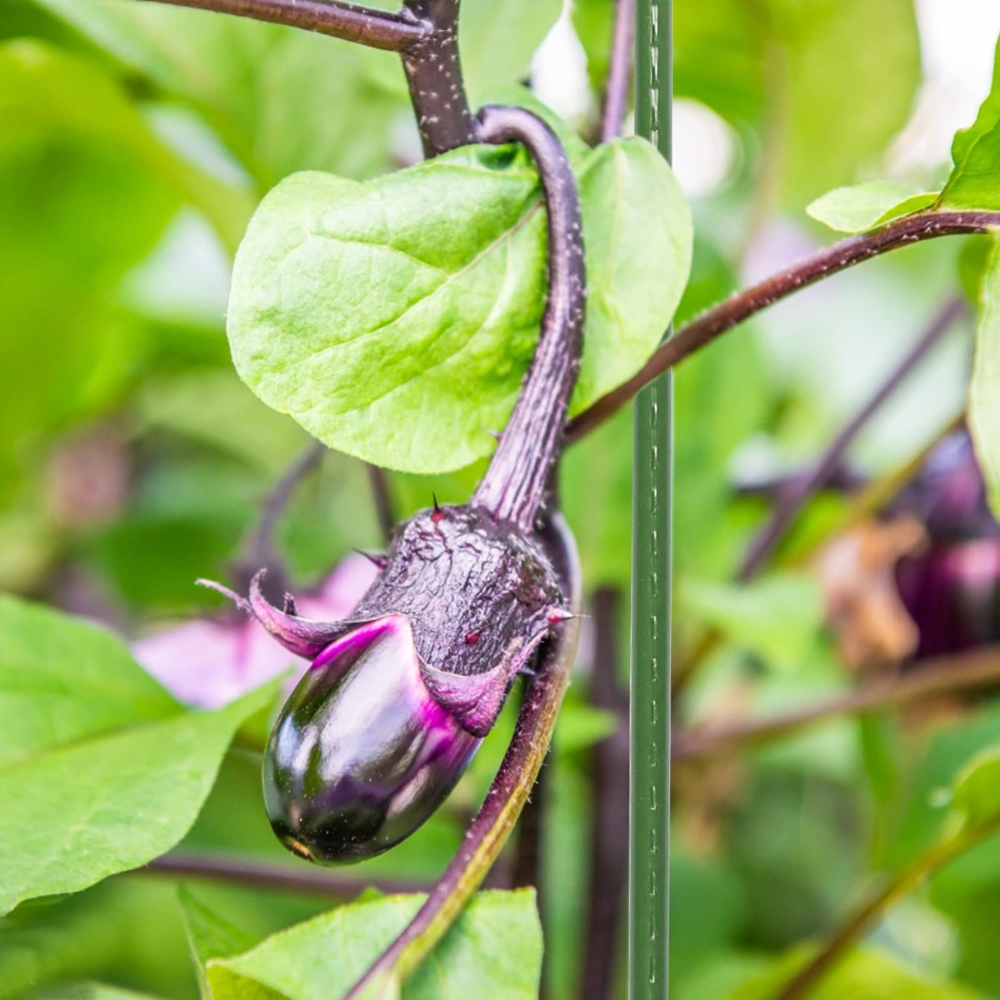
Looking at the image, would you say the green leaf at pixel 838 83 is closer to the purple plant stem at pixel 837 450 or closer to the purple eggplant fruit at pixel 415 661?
the purple plant stem at pixel 837 450

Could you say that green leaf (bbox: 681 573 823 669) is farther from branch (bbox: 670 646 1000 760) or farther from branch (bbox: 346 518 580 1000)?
branch (bbox: 346 518 580 1000)

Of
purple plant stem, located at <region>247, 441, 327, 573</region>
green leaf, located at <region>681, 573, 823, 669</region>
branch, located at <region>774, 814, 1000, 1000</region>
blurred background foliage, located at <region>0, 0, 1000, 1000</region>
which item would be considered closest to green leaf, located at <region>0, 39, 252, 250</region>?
blurred background foliage, located at <region>0, 0, 1000, 1000</region>

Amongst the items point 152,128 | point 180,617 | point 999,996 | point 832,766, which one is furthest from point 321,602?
point 832,766

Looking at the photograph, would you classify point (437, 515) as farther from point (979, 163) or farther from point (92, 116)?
point (92, 116)

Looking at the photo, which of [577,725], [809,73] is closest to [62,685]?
[577,725]

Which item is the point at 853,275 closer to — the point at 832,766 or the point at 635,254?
the point at 832,766

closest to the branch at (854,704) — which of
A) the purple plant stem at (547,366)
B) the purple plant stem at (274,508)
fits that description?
the purple plant stem at (274,508)
